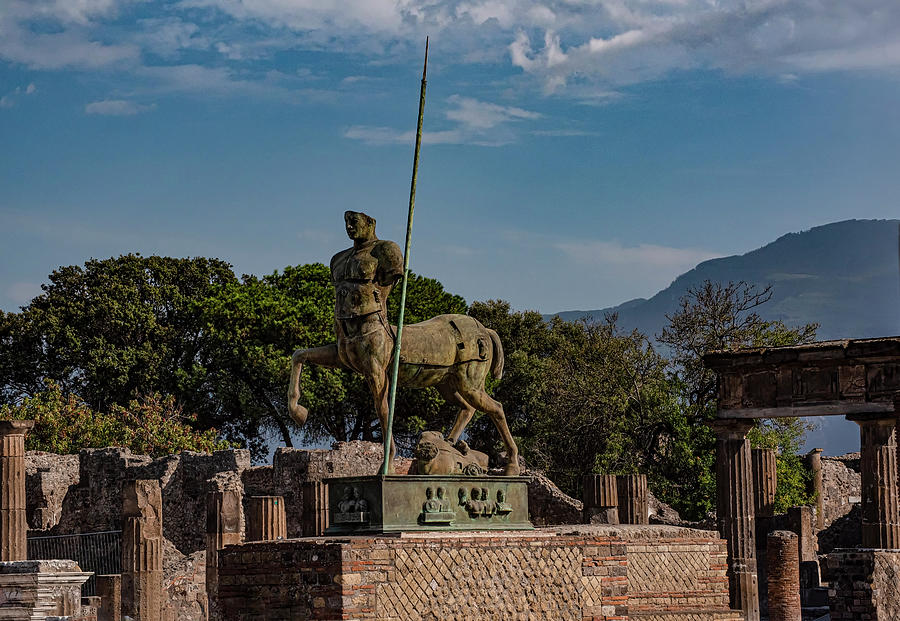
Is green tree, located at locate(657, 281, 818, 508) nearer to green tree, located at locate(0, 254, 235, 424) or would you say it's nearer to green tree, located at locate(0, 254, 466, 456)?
green tree, located at locate(0, 254, 466, 456)

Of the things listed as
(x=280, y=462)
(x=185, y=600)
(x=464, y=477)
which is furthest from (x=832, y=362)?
(x=280, y=462)

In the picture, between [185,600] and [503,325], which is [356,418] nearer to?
[503,325]

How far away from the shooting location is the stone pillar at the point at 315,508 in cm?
2078

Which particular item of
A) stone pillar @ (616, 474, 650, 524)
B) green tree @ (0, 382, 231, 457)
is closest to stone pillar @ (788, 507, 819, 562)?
stone pillar @ (616, 474, 650, 524)

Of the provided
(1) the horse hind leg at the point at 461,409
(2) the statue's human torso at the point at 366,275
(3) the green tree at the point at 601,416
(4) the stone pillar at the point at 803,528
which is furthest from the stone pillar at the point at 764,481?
(2) the statue's human torso at the point at 366,275

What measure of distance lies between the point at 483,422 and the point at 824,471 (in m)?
8.96

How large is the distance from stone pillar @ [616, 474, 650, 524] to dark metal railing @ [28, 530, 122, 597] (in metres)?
11.4

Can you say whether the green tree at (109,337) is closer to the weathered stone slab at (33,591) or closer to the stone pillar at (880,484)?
the stone pillar at (880,484)

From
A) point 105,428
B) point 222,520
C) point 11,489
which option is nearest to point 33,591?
point 222,520

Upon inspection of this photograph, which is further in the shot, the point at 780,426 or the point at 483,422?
the point at 483,422

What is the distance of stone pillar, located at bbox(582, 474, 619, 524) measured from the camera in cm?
2048

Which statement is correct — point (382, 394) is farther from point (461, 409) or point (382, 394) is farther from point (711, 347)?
point (711, 347)

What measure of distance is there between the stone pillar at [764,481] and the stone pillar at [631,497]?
6855 mm

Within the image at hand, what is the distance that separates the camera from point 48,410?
39625 mm
